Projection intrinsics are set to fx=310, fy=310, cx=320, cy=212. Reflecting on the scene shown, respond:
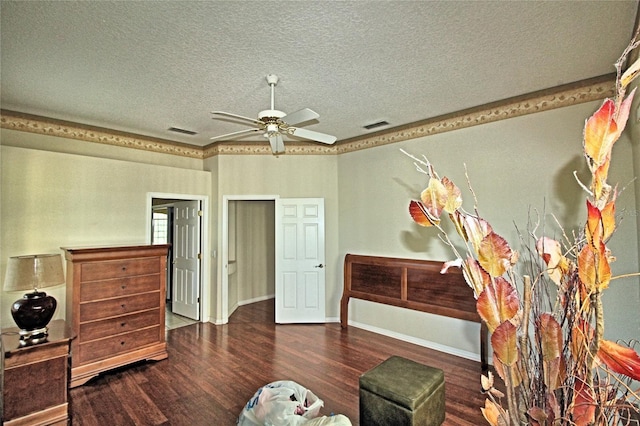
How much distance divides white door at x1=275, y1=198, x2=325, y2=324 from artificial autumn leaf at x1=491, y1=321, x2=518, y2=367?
4.38 metres

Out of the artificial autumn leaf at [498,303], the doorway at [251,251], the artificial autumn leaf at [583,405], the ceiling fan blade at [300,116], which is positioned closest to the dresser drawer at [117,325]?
the doorway at [251,251]

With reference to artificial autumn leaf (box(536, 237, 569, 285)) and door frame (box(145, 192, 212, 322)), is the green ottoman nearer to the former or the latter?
artificial autumn leaf (box(536, 237, 569, 285))

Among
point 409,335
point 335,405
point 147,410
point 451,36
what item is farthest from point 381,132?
point 147,410

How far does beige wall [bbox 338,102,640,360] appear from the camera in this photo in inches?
111

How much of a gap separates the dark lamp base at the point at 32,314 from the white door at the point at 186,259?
2320 millimetres

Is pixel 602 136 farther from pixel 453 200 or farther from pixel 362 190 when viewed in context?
pixel 362 190

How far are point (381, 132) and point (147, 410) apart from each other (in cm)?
421

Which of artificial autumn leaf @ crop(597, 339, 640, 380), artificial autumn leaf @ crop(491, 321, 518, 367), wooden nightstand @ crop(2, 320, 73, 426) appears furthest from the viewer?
wooden nightstand @ crop(2, 320, 73, 426)

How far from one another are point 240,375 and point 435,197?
332 centimetres

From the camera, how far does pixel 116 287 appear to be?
3420 mm

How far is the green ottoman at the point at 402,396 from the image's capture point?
5.76 feet

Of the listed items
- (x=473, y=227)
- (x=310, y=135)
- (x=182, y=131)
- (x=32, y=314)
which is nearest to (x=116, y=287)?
(x=32, y=314)

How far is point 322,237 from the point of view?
A: 16.5 feet

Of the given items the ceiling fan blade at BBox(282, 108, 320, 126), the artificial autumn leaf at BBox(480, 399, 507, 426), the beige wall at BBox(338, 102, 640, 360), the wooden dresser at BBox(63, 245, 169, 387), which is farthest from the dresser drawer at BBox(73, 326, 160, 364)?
the artificial autumn leaf at BBox(480, 399, 507, 426)
